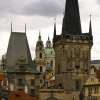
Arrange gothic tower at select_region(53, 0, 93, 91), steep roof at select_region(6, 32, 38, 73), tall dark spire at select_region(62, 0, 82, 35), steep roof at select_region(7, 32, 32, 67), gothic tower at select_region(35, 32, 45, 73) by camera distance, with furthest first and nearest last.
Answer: gothic tower at select_region(35, 32, 45, 73)
tall dark spire at select_region(62, 0, 82, 35)
gothic tower at select_region(53, 0, 93, 91)
steep roof at select_region(7, 32, 32, 67)
steep roof at select_region(6, 32, 38, 73)

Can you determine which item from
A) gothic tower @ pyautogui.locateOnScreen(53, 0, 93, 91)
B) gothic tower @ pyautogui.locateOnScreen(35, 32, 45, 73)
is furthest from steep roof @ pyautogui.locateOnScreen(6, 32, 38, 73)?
gothic tower @ pyautogui.locateOnScreen(35, 32, 45, 73)

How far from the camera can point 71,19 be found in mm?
102188

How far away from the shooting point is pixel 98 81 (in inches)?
Result: 3959

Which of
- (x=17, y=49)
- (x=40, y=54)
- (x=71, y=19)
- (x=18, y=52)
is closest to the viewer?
(x=18, y=52)

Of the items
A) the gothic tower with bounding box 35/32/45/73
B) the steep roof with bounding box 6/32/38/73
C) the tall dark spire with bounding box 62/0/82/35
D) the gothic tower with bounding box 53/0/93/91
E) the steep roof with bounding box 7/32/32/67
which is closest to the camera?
the steep roof with bounding box 6/32/38/73

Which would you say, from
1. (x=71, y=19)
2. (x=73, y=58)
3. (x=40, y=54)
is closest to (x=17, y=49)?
(x=73, y=58)

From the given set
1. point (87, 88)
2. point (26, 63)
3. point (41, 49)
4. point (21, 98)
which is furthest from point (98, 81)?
point (41, 49)

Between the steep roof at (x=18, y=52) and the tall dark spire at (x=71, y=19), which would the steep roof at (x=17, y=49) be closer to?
the steep roof at (x=18, y=52)

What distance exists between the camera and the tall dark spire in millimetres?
101875

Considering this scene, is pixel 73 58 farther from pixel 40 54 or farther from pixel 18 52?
pixel 40 54

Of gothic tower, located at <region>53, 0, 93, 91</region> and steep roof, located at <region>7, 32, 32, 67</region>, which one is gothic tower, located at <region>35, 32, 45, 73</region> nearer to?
gothic tower, located at <region>53, 0, 93, 91</region>

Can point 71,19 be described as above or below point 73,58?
above

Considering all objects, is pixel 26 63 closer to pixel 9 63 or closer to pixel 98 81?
pixel 9 63

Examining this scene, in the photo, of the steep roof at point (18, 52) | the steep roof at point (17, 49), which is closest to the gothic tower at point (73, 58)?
the steep roof at point (18, 52)
